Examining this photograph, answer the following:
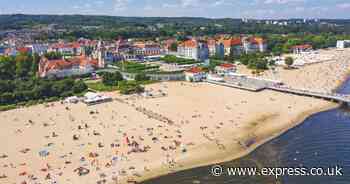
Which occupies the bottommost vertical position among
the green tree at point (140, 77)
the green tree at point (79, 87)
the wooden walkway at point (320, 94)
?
the wooden walkway at point (320, 94)

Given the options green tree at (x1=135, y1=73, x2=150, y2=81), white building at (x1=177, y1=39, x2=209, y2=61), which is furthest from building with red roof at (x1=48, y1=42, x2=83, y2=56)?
green tree at (x1=135, y1=73, x2=150, y2=81)

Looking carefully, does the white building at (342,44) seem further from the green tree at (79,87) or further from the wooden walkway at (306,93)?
the green tree at (79,87)

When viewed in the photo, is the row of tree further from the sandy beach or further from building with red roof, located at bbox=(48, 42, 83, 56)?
building with red roof, located at bbox=(48, 42, 83, 56)

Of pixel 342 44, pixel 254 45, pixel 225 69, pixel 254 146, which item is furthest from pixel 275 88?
pixel 342 44

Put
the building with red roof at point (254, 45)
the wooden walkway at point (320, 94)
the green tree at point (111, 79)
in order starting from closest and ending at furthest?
1. the wooden walkway at point (320, 94)
2. the green tree at point (111, 79)
3. the building with red roof at point (254, 45)

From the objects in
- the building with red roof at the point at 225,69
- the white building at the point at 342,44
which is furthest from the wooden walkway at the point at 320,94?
the white building at the point at 342,44

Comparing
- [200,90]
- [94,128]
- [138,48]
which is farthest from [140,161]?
[138,48]

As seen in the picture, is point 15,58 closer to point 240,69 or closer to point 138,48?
point 138,48
